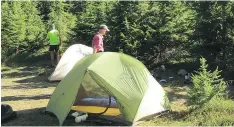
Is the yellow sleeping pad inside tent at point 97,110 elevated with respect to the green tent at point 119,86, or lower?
lower

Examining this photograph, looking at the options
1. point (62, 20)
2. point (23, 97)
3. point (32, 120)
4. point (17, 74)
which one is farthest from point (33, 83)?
point (62, 20)

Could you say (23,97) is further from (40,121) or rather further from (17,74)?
(17,74)

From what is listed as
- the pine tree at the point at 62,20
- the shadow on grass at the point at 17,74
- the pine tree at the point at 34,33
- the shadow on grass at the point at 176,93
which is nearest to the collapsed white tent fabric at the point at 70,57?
the shadow on grass at the point at 17,74

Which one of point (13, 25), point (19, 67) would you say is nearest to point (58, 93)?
point (19, 67)

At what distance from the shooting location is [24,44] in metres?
18.1

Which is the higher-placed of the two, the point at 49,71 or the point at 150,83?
the point at 150,83

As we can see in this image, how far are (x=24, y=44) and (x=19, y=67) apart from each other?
1.91 m

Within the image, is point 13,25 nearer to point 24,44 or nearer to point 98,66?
point 24,44

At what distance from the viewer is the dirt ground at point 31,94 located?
8.17m

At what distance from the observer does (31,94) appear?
35.6 ft

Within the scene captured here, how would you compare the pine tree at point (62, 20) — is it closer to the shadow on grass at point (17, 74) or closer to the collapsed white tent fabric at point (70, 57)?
the shadow on grass at point (17, 74)

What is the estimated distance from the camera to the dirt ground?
8171 mm

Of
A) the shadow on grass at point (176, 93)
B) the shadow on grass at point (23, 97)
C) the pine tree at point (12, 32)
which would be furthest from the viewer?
the pine tree at point (12, 32)

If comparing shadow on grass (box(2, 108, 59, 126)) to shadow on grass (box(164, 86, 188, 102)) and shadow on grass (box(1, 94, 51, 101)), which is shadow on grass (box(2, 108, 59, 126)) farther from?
shadow on grass (box(164, 86, 188, 102))
